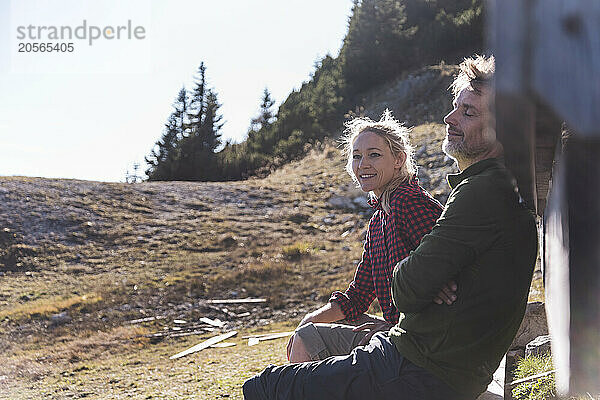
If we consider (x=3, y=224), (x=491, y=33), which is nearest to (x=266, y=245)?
(x=3, y=224)

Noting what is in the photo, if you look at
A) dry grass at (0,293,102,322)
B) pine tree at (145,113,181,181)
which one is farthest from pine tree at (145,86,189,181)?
dry grass at (0,293,102,322)

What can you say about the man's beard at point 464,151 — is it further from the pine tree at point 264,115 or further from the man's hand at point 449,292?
the pine tree at point 264,115

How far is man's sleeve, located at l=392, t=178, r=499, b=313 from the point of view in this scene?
1783 millimetres

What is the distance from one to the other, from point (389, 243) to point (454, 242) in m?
0.79

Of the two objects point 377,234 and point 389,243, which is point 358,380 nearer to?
point 389,243

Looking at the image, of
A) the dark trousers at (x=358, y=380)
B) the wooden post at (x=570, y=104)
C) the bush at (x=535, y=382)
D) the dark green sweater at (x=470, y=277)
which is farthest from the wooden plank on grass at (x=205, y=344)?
the wooden post at (x=570, y=104)

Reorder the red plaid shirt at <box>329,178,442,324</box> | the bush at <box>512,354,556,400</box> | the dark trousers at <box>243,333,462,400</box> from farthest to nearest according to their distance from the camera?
the bush at <box>512,354,556,400</box>
the red plaid shirt at <box>329,178,442,324</box>
the dark trousers at <box>243,333,462,400</box>

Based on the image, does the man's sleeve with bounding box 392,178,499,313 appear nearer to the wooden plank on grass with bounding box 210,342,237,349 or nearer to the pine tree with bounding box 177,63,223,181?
the wooden plank on grass with bounding box 210,342,237,349

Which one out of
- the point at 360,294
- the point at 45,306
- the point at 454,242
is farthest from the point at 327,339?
the point at 45,306

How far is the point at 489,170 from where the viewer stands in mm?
1878

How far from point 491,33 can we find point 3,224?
1320cm

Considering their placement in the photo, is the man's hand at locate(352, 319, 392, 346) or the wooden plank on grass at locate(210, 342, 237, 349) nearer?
the man's hand at locate(352, 319, 392, 346)

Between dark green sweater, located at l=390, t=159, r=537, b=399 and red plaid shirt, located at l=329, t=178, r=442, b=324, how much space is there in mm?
584

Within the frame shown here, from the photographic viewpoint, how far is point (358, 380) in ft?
6.47
